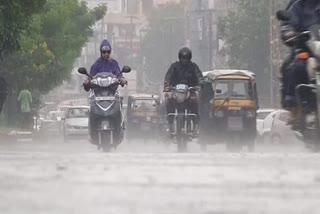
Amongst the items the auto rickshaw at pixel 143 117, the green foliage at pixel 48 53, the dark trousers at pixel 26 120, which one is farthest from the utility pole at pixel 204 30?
the dark trousers at pixel 26 120

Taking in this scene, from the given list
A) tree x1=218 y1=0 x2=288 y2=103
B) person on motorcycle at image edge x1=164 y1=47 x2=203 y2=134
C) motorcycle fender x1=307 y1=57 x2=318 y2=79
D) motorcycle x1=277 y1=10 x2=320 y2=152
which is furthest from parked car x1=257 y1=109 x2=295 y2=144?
tree x1=218 y1=0 x2=288 y2=103

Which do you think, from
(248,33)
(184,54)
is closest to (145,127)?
(248,33)

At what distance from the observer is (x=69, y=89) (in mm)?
115812

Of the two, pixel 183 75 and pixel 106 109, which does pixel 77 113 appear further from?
pixel 106 109

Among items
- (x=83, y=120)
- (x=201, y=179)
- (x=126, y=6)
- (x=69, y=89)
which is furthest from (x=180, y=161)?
(x=126, y=6)

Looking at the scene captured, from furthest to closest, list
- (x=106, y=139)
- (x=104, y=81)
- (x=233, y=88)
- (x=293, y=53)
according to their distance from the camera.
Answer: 1. (x=233, y=88)
2. (x=106, y=139)
3. (x=104, y=81)
4. (x=293, y=53)

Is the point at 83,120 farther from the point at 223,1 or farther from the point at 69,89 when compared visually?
Result: the point at 69,89

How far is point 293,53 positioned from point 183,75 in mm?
6761

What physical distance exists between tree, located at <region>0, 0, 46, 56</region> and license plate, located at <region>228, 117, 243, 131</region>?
4494 mm

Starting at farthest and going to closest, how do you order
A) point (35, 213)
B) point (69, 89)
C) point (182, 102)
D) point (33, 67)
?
1. point (69, 89)
2. point (33, 67)
3. point (182, 102)
4. point (35, 213)

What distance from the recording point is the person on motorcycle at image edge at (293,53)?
9.73m

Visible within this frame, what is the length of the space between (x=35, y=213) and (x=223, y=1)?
96.5 m

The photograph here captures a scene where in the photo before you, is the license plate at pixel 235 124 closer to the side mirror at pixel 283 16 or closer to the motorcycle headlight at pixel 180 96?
the motorcycle headlight at pixel 180 96

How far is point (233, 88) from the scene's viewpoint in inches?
949
